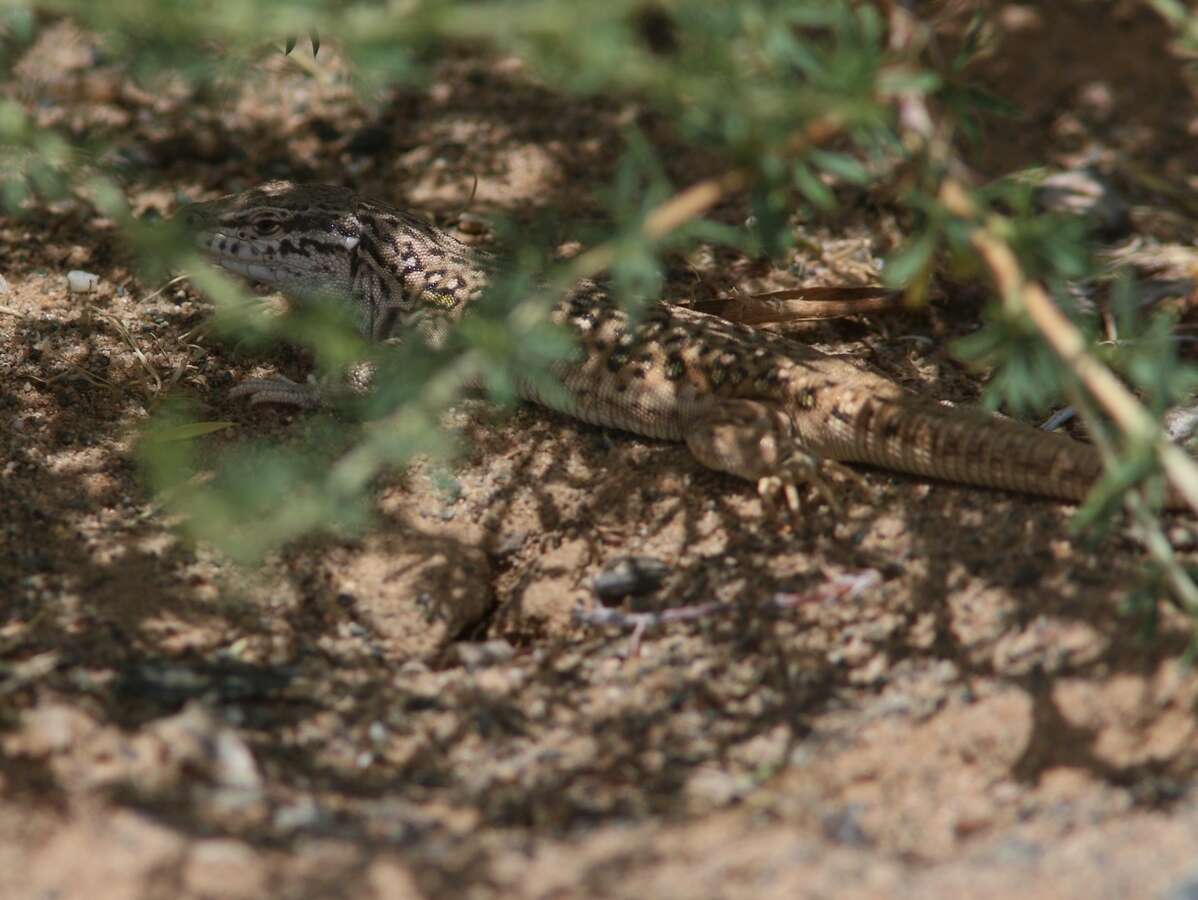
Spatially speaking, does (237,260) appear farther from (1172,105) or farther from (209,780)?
(1172,105)

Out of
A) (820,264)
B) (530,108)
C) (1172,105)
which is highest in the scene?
(530,108)

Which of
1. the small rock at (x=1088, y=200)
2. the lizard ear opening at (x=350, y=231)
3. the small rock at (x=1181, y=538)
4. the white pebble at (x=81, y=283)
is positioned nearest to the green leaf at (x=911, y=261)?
the small rock at (x=1181, y=538)

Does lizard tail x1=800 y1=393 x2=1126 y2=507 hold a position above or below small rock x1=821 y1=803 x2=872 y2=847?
above

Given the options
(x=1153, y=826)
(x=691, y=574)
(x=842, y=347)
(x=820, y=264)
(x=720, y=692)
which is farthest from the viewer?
(x=820, y=264)

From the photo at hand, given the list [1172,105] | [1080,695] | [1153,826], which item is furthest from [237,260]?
[1172,105]

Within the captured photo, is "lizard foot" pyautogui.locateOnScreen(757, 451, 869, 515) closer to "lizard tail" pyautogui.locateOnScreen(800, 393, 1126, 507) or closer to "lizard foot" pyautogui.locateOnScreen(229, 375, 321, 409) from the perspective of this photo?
"lizard tail" pyautogui.locateOnScreen(800, 393, 1126, 507)

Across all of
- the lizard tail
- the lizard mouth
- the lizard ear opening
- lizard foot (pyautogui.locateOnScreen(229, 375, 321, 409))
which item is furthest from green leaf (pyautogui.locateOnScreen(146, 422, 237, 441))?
the lizard tail
